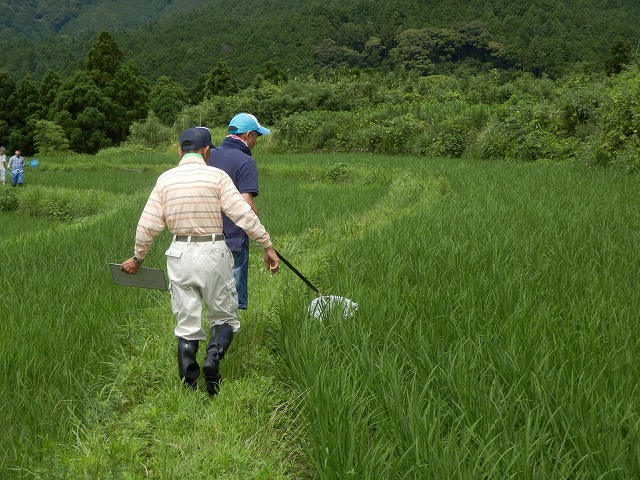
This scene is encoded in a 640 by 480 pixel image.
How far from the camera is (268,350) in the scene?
3.09 meters

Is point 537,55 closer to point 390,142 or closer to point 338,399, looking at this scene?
point 390,142

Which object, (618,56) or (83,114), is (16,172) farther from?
(618,56)

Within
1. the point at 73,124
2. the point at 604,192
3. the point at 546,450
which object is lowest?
the point at 73,124

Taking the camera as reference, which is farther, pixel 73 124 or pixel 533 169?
pixel 73 124

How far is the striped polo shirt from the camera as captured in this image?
2.63 m

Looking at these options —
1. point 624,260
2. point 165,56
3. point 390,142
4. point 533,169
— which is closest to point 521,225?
point 624,260

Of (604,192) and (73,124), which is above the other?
(604,192)

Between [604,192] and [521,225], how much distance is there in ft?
7.42

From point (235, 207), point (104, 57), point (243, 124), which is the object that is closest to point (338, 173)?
point (243, 124)

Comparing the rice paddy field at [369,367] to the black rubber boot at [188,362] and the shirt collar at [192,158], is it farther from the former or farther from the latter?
the shirt collar at [192,158]

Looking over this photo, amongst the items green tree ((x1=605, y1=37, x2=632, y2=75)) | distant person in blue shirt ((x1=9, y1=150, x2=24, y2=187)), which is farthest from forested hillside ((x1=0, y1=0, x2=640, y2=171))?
distant person in blue shirt ((x1=9, y1=150, x2=24, y2=187))

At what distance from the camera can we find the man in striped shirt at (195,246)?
103 inches

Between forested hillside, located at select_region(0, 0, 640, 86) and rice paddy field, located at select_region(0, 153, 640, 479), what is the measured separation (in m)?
30.0

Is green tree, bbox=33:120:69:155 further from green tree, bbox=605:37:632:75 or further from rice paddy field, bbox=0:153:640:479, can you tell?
rice paddy field, bbox=0:153:640:479
